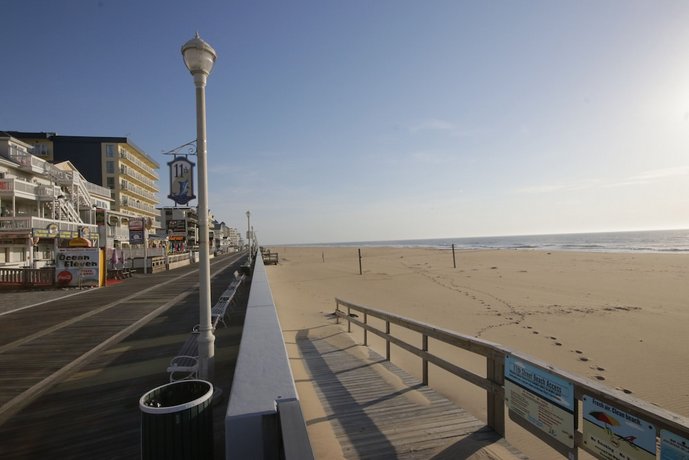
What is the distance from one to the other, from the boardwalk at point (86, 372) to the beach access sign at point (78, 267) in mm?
6006

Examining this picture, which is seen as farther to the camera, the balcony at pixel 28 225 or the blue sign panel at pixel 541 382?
the balcony at pixel 28 225

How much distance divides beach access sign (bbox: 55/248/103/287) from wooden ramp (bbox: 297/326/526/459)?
17.1 m

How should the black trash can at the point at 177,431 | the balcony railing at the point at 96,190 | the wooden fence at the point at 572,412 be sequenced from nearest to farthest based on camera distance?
the wooden fence at the point at 572,412 → the black trash can at the point at 177,431 → the balcony railing at the point at 96,190

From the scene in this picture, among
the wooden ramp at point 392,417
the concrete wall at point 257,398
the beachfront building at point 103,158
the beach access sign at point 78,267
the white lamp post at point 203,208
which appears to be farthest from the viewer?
the beachfront building at point 103,158

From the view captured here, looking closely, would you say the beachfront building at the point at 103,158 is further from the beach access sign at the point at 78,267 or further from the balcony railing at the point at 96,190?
the beach access sign at the point at 78,267

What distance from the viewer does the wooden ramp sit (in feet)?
12.3

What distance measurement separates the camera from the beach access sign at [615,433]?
2.33 metres

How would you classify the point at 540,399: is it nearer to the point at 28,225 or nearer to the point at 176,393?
the point at 176,393

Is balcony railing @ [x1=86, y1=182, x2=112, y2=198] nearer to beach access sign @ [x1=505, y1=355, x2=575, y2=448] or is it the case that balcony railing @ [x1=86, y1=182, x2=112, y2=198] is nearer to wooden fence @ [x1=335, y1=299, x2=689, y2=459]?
wooden fence @ [x1=335, y1=299, x2=689, y2=459]

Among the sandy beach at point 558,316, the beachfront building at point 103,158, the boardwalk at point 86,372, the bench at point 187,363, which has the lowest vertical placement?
the sandy beach at point 558,316

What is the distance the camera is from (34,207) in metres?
32.3

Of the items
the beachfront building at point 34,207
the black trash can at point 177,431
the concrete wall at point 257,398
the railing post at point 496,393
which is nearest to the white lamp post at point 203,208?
the concrete wall at point 257,398

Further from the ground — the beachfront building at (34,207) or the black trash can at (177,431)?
the beachfront building at (34,207)

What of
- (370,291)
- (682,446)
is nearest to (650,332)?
(682,446)
